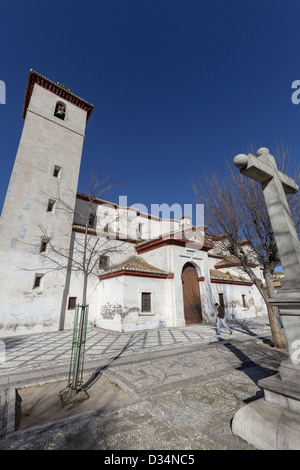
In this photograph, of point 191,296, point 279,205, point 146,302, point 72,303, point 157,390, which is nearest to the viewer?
point 279,205

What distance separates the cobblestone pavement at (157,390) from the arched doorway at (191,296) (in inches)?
241

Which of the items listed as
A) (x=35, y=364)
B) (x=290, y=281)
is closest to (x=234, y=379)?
(x=290, y=281)

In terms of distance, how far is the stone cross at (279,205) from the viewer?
8.34 ft

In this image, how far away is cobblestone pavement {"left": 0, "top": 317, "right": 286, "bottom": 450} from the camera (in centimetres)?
235

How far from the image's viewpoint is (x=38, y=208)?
1274 cm

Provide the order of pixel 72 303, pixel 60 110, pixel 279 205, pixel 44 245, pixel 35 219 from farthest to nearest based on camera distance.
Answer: pixel 60 110 < pixel 72 303 < pixel 44 245 < pixel 35 219 < pixel 279 205

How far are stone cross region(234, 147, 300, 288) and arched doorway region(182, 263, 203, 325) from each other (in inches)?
458

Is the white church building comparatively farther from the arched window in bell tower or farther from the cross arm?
the cross arm

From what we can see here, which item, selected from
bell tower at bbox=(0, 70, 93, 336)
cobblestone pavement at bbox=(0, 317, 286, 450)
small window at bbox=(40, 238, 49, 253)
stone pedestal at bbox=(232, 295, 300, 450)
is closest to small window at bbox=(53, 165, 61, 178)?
bell tower at bbox=(0, 70, 93, 336)

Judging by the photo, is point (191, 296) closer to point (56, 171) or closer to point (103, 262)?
point (103, 262)

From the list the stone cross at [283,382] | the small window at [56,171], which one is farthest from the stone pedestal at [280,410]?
the small window at [56,171]

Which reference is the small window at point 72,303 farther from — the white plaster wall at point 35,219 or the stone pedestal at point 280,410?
the stone pedestal at point 280,410

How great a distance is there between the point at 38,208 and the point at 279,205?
13.5 metres

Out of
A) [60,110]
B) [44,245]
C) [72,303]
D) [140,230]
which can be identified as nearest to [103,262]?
[72,303]
